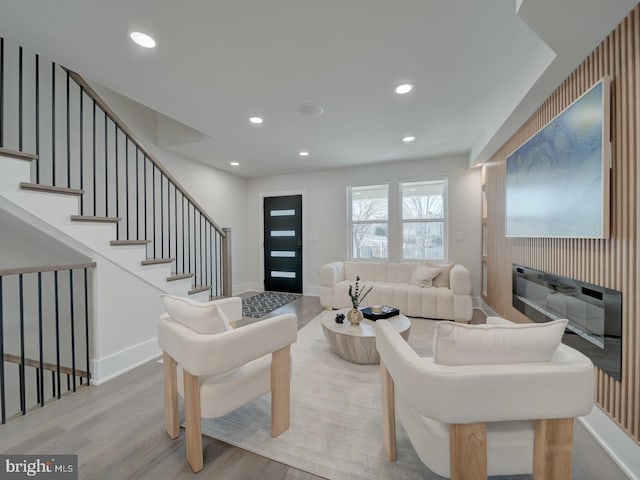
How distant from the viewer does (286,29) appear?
1.64 metres

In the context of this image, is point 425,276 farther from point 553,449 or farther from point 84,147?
point 84,147

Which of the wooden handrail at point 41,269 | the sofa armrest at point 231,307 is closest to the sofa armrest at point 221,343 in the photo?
the sofa armrest at point 231,307

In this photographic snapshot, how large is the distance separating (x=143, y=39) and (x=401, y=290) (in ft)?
12.6

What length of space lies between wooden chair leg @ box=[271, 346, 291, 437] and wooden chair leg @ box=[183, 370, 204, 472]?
40 centimetres

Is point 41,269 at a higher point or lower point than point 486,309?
higher

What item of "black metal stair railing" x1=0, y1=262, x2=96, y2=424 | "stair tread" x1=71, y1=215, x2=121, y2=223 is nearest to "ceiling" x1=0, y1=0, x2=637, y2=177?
"stair tread" x1=71, y1=215, x2=121, y2=223

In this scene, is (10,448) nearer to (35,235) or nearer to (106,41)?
(35,235)

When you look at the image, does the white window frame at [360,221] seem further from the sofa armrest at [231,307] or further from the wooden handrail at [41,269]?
the wooden handrail at [41,269]

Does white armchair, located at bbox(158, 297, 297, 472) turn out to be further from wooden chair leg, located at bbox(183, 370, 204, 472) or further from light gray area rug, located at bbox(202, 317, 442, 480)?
light gray area rug, located at bbox(202, 317, 442, 480)

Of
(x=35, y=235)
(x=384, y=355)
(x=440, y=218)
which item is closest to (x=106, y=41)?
(x=35, y=235)

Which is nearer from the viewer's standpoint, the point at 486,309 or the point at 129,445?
the point at 129,445

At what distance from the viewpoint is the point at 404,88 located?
2.30 meters

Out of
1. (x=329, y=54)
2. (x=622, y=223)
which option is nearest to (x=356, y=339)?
(x=622, y=223)

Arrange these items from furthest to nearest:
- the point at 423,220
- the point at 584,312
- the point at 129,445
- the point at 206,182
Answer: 1. the point at 206,182
2. the point at 423,220
3. the point at 584,312
4. the point at 129,445
